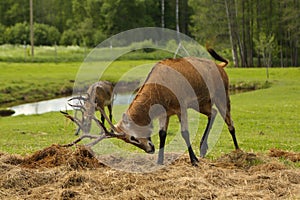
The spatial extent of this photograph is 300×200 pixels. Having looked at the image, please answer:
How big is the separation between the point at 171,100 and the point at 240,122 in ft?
32.4

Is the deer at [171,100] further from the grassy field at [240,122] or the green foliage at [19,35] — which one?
the green foliage at [19,35]

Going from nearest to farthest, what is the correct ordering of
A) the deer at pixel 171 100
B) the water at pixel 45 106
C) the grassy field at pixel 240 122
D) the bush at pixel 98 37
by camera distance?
the deer at pixel 171 100
the grassy field at pixel 240 122
the water at pixel 45 106
the bush at pixel 98 37

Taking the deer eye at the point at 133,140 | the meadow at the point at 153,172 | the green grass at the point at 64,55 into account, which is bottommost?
the meadow at the point at 153,172

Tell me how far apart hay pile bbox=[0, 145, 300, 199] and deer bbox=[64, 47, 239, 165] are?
55cm

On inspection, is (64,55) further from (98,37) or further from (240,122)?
(240,122)

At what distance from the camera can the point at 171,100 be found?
964 cm

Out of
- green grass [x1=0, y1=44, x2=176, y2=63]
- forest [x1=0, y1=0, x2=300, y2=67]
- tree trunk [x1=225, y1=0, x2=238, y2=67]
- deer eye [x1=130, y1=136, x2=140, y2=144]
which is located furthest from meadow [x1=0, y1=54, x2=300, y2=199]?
tree trunk [x1=225, y1=0, x2=238, y2=67]

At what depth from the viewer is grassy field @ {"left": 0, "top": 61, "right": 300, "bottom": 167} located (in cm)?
1380

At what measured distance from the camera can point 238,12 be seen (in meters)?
56.0

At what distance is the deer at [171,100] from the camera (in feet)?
29.8

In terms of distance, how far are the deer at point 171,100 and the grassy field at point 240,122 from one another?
4.67 ft

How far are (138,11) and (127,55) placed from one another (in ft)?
73.3

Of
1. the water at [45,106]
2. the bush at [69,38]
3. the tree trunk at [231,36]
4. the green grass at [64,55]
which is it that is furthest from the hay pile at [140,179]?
the bush at [69,38]

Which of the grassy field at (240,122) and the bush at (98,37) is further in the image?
the bush at (98,37)
